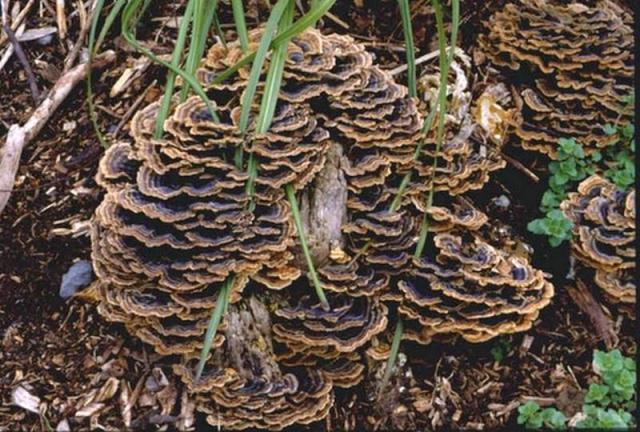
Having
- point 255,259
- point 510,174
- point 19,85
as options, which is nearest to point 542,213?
point 510,174

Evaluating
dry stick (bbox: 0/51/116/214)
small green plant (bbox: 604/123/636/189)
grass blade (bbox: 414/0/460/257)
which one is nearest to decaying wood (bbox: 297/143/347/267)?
grass blade (bbox: 414/0/460/257)

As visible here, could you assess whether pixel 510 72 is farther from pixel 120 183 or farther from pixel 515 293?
pixel 120 183

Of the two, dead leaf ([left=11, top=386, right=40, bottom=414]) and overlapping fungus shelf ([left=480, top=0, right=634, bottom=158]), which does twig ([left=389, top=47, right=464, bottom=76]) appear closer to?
overlapping fungus shelf ([left=480, top=0, right=634, bottom=158])

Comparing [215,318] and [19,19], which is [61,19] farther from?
[215,318]

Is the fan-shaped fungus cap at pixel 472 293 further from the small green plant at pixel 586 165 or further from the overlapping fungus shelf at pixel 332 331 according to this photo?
the small green plant at pixel 586 165

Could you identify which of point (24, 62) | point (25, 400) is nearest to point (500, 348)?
point (25, 400)

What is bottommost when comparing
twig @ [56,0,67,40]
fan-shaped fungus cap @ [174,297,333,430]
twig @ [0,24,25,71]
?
fan-shaped fungus cap @ [174,297,333,430]

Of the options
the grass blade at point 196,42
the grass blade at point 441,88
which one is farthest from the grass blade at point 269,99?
the grass blade at point 441,88
